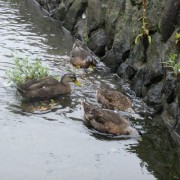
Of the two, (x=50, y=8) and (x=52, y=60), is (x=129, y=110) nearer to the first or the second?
(x=52, y=60)

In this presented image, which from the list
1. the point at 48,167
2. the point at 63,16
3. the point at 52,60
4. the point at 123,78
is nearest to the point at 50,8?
the point at 63,16

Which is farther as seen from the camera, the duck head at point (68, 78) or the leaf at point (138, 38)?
the leaf at point (138, 38)

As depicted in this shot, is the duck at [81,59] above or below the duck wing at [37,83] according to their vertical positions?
above

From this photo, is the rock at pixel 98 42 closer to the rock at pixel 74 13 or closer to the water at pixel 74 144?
the water at pixel 74 144

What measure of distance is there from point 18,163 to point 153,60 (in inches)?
174

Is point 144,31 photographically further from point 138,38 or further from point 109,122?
point 109,122

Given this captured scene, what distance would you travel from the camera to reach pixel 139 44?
11.8 meters

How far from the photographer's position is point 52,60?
13.5 m

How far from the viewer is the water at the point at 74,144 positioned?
819 centimetres

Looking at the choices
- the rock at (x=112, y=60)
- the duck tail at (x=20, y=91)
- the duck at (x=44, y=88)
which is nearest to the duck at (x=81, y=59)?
the rock at (x=112, y=60)

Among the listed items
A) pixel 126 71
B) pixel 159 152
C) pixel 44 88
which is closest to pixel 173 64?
pixel 159 152

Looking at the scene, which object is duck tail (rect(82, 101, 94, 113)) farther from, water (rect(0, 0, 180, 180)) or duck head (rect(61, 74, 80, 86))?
duck head (rect(61, 74, 80, 86))

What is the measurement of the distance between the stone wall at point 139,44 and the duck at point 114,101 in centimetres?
64

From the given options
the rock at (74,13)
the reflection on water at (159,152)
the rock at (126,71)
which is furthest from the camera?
the rock at (74,13)
